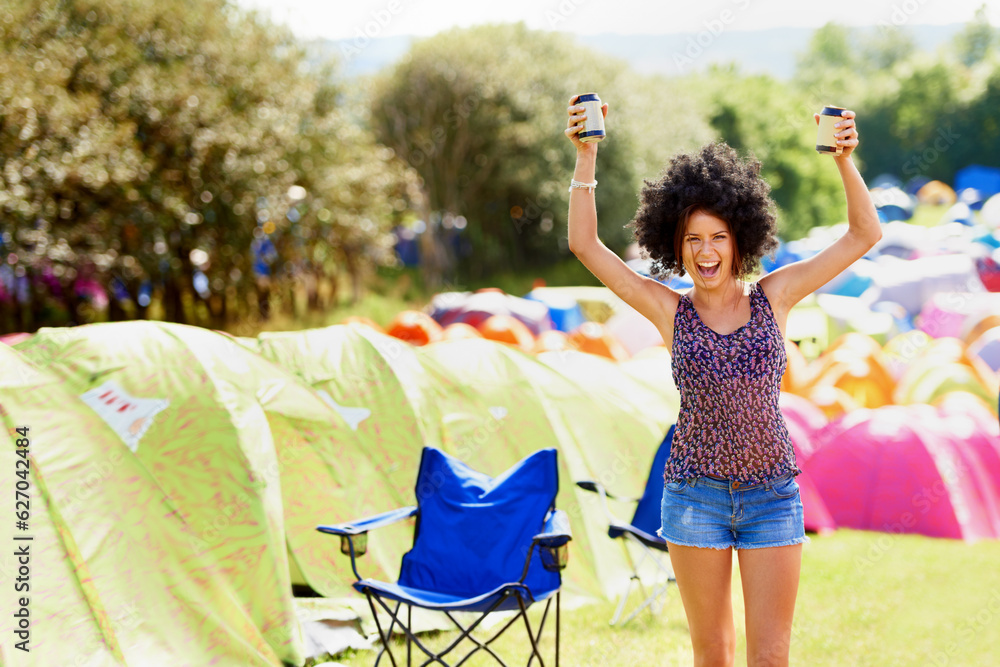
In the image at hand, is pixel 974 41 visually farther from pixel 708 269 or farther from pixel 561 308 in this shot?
pixel 708 269

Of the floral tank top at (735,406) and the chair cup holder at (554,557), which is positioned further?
the chair cup holder at (554,557)

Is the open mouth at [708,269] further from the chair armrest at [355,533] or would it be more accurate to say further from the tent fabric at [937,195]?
the tent fabric at [937,195]

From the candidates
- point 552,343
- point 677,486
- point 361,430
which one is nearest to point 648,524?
point 361,430

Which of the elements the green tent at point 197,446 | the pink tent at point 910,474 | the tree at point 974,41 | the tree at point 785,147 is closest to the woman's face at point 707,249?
the green tent at point 197,446

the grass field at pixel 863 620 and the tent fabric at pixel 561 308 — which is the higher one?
the tent fabric at pixel 561 308

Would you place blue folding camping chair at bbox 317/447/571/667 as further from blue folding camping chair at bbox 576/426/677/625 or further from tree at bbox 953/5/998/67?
tree at bbox 953/5/998/67

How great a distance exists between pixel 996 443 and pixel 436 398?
367 centimetres

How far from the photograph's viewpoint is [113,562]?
3223 mm

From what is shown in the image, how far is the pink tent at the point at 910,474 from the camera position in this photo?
205 inches

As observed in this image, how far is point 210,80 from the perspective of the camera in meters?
13.2

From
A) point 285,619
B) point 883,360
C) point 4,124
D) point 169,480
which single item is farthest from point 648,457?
point 4,124

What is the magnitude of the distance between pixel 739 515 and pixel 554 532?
1.41 meters

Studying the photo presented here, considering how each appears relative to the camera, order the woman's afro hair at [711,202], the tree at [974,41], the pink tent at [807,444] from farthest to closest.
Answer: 1. the tree at [974,41]
2. the pink tent at [807,444]
3. the woman's afro hair at [711,202]

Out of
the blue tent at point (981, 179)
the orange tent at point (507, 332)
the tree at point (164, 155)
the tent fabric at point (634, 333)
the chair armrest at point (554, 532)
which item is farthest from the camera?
the blue tent at point (981, 179)
